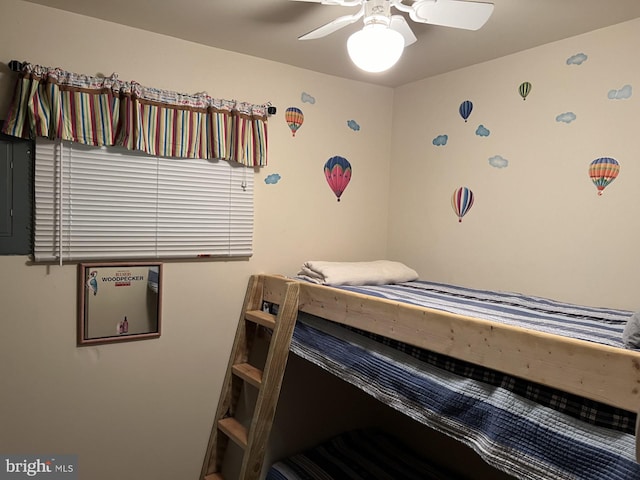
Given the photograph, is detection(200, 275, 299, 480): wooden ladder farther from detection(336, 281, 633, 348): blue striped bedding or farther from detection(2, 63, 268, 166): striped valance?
detection(2, 63, 268, 166): striped valance

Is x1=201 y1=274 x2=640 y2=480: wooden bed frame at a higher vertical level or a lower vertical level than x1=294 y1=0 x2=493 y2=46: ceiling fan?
lower

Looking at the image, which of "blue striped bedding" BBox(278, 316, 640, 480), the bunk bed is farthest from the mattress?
"blue striped bedding" BBox(278, 316, 640, 480)

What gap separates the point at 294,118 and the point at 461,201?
110 cm

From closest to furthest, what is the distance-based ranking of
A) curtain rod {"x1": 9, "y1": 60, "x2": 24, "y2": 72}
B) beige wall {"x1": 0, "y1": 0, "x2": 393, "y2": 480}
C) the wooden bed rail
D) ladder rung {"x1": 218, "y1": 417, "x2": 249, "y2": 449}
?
the wooden bed rail
curtain rod {"x1": 9, "y1": 60, "x2": 24, "y2": 72}
beige wall {"x1": 0, "y1": 0, "x2": 393, "y2": 480}
ladder rung {"x1": 218, "y1": 417, "x2": 249, "y2": 449}

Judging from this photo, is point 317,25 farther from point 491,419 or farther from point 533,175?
point 491,419

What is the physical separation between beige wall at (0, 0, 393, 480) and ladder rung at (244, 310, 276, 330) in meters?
0.11

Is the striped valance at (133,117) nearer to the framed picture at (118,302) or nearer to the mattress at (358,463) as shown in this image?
the framed picture at (118,302)

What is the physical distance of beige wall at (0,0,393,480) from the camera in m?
2.09

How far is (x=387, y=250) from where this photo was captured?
129 inches

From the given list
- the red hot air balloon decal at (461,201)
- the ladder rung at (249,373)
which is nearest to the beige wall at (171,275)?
the ladder rung at (249,373)

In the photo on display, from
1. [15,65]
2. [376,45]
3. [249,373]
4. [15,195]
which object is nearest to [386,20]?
[376,45]

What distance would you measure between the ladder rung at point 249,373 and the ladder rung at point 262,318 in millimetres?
259

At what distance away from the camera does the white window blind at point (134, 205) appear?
2096 millimetres

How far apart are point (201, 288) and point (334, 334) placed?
85 centimetres
